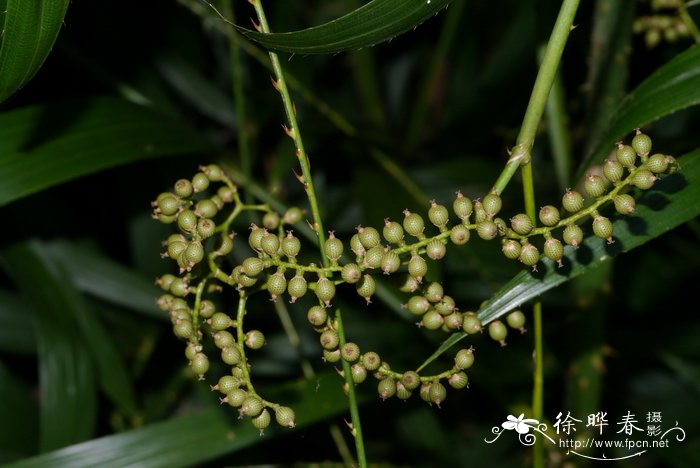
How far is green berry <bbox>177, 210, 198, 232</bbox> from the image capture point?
1148mm

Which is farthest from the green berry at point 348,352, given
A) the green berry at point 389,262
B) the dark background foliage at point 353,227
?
the dark background foliage at point 353,227

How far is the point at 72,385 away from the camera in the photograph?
214cm

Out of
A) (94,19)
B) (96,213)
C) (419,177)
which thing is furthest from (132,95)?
(419,177)

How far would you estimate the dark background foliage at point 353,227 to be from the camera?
2.27 metres

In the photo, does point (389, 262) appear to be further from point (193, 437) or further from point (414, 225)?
point (193, 437)

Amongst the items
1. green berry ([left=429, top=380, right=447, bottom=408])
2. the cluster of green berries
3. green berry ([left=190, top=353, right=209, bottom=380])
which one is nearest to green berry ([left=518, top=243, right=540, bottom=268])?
green berry ([left=429, top=380, right=447, bottom=408])

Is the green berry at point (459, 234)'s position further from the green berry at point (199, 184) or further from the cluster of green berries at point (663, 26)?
the cluster of green berries at point (663, 26)

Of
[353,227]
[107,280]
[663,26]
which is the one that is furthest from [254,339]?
[353,227]

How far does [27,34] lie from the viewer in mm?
1084

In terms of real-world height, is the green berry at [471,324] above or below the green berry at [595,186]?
below

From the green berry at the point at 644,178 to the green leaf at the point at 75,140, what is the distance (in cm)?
112

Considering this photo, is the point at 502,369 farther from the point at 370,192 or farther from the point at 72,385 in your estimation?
the point at 72,385

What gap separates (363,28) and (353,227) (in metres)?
1.52

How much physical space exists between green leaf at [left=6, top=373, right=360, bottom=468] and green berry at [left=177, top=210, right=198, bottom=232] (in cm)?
64
